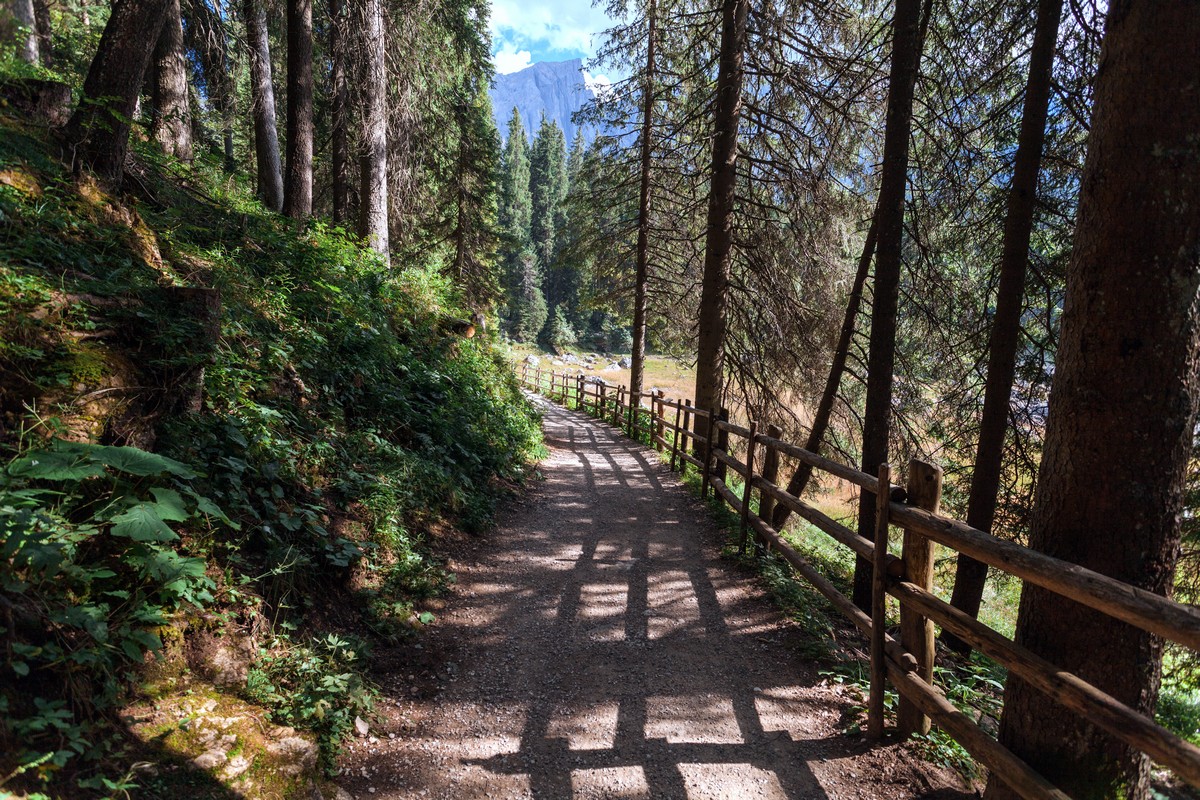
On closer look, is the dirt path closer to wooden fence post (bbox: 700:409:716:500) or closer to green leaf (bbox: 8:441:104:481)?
green leaf (bbox: 8:441:104:481)

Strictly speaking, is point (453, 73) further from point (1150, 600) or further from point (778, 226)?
point (1150, 600)

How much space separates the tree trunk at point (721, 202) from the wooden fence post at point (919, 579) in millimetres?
5723

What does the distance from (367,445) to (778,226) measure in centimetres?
815

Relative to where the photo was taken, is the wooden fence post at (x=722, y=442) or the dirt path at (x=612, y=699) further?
the wooden fence post at (x=722, y=442)

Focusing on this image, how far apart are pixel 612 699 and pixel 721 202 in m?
8.01

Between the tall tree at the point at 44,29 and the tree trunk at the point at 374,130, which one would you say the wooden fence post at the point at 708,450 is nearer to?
the tree trunk at the point at 374,130

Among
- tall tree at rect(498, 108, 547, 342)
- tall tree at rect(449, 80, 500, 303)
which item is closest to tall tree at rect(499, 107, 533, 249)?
tall tree at rect(498, 108, 547, 342)

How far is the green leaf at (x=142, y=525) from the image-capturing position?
7.76 feet

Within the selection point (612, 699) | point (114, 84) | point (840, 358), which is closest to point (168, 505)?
point (612, 699)

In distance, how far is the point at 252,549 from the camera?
3.52 meters

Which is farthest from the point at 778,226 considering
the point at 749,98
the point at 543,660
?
the point at 543,660

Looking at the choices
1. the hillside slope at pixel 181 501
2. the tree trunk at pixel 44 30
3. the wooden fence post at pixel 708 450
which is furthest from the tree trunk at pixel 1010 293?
the tree trunk at pixel 44 30

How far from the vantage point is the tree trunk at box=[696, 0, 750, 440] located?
8.91 meters

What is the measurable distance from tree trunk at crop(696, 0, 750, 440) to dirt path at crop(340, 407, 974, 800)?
171 inches
